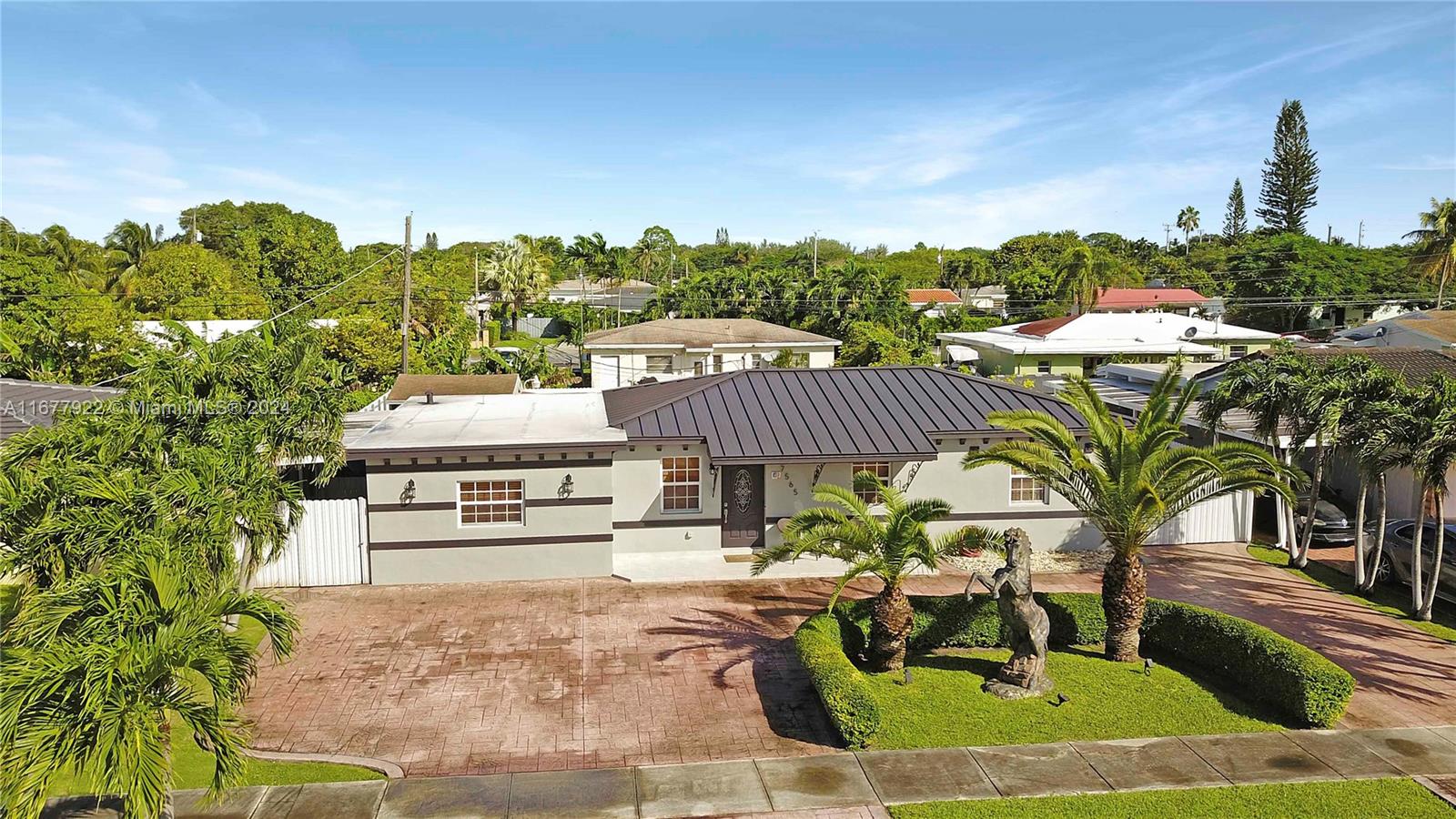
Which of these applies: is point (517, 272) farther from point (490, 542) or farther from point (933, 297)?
point (490, 542)

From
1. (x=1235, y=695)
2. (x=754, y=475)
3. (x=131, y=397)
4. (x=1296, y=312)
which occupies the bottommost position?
(x=1235, y=695)

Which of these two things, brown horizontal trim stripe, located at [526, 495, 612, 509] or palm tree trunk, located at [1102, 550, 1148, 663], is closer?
palm tree trunk, located at [1102, 550, 1148, 663]

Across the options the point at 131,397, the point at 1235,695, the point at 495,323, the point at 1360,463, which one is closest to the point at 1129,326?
the point at 1360,463

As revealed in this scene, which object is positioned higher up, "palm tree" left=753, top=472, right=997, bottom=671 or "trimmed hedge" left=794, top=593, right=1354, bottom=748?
"palm tree" left=753, top=472, right=997, bottom=671

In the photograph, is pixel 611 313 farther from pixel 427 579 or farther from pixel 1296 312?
pixel 427 579

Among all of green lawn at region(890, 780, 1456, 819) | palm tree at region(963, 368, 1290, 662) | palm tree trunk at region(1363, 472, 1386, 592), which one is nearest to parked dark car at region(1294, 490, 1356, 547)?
palm tree trunk at region(1363, 472, 1386, 592)

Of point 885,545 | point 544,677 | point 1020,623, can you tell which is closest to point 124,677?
point 544,677

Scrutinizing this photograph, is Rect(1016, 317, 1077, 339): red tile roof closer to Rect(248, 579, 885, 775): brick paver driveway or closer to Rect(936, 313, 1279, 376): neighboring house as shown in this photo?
Rect(936, 313, 1279, 376): neighboring house
